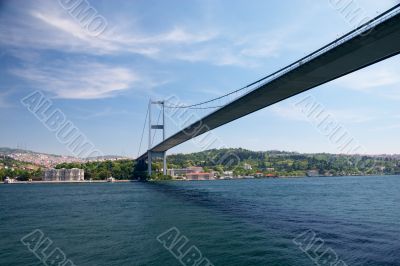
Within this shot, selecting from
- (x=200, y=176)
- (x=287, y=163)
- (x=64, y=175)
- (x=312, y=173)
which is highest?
(x=287, y=163)

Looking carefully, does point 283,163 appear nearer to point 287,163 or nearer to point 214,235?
point 287,163

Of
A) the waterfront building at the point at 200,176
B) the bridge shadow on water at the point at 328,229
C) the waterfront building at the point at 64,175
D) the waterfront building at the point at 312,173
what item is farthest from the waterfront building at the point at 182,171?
the bridge shadow on water at the point at 328,229

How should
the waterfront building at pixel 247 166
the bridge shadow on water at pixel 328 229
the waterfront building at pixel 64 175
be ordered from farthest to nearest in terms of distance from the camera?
the waterfront building at pixel 247 166, the waterfront building at pixel 64 175, the bridge shadow on water at pixel 328 229

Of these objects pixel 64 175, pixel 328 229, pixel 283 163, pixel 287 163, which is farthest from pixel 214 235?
pixel 287 163

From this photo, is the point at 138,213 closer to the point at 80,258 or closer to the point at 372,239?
the point at 80,258

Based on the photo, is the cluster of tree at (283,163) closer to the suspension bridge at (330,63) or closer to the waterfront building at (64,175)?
the waterfront building at (64,175)

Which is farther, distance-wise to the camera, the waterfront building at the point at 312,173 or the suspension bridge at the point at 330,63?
the waterfront building at the point at 312,173
